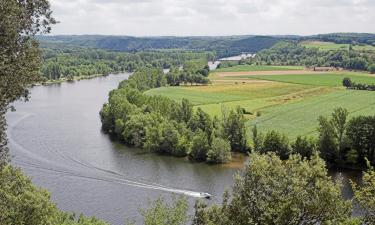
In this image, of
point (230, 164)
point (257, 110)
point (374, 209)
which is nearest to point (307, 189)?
point (374, 209)

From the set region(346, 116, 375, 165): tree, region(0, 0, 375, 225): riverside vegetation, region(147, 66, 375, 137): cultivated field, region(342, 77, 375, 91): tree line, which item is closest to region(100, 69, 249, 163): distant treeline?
region(147, 66, 375, 137): cultivated field

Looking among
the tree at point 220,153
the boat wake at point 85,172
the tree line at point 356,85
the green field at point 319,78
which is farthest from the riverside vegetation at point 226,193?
the green field at point 319,78

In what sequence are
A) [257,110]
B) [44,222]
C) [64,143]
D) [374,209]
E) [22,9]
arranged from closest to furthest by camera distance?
[22,9] → [374,209] → [44,222] → [64,143] → [257,110]

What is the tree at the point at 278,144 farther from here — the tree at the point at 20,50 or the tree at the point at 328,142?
the tree at the point at 20,50

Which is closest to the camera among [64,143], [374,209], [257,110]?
[374,209]

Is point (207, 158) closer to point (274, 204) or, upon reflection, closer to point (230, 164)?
point (230, 164)

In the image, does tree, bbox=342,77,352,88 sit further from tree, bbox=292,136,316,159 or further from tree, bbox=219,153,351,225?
tree, bbox=219,153,351,225

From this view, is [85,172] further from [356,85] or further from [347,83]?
[347,83]
